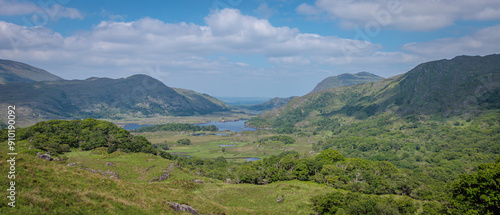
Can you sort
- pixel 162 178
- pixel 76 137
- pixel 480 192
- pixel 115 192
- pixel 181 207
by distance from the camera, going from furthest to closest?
pixel 76 137 < pixel 162 178 < pixel 480 192 < pixel 181 207 < pixel 115 192

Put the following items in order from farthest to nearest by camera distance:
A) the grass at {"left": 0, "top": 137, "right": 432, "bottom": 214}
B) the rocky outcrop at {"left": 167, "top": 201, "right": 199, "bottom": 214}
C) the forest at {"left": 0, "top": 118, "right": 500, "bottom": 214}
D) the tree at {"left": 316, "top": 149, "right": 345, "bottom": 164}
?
1. the tree at {"left": 316, "top": 149, "right": 345, "bottom": 164}
2. the forest at {"left": 0, "top": 118, "right": 500, "bottom": 214}
3. the rocky outcrop at {"left": 167, "top": 201, "right": 199, "bottom": 214}
4. the grass at {"left": 0, "top": 137, "right": 432, "bottom": 214}

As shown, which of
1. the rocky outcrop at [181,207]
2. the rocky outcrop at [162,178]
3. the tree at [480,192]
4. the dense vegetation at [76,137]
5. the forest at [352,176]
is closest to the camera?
the rocky outcrop at [181,207]

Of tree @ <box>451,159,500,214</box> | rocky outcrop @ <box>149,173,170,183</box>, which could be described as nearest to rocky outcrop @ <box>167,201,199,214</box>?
rocky outcrop @ <box>149,173,170,183</box>

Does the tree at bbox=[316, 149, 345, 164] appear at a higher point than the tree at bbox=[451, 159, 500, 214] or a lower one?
lower

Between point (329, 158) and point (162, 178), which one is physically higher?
point (162, 178)

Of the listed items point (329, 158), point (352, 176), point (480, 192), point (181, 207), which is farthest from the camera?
point (329, 158)

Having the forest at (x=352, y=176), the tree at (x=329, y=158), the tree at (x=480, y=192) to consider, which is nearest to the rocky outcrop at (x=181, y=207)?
the forest at (x=352, y=176)

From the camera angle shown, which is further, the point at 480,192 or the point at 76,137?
the point at 76,137

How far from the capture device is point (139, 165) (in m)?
66.5

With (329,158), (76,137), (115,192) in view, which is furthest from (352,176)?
(76,137)

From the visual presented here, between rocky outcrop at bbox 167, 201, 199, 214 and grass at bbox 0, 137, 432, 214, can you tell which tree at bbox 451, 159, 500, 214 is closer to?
grass at bbox 0, 137, 432, 214

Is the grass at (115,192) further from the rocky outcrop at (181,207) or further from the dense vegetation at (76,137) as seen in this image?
the dense vegetation at (76,137)

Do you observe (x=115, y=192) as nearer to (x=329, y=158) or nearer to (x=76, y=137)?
(x=76, y=137)

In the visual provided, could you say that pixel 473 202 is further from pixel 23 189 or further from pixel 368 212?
pixel 23 189
